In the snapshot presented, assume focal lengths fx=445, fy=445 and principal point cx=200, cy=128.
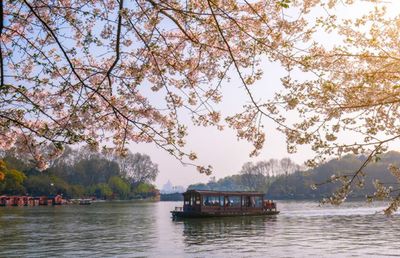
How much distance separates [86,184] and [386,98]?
123 m

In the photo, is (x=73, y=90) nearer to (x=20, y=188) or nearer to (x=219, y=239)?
(x=219, y=239)

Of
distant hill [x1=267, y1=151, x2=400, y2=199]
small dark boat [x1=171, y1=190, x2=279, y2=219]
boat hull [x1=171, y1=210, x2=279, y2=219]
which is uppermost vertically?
distant hill [x1=267, y1=151, x2=400, y2=199]

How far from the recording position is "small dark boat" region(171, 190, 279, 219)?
48034mm

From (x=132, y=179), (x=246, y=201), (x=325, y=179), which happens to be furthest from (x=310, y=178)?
(x=246, y=201)

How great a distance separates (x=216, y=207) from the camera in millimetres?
49469

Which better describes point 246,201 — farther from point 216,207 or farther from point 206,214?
point 206,214

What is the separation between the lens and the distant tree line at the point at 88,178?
98.1 metres

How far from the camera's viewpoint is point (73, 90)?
6801 mm

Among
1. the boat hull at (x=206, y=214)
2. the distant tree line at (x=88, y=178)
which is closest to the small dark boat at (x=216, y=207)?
the boat hull at (x=206, y=214)

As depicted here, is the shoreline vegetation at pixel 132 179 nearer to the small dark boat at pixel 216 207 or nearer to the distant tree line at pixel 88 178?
the distant tree line at pixel 88 178

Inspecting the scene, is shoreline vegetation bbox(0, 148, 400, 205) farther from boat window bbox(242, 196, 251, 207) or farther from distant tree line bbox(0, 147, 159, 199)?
boat window bbox(242, 196, 251, 207)

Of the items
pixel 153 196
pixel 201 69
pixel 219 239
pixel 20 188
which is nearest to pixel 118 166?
pixel 153 196

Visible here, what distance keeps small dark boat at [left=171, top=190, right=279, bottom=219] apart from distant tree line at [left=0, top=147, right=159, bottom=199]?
4565 centimetres

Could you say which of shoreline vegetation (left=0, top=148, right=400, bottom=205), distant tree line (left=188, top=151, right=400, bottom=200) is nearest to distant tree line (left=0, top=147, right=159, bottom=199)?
shoreline vegetation (left=0, top=148, right=400, bottom=205)
